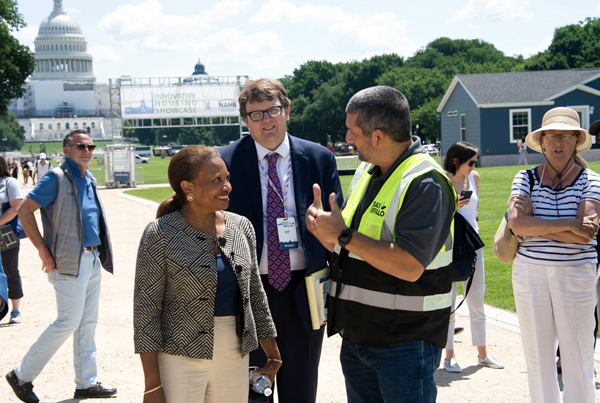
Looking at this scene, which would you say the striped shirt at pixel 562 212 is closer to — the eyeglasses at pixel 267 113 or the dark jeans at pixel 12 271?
the eyeglasses at pixel 267 113

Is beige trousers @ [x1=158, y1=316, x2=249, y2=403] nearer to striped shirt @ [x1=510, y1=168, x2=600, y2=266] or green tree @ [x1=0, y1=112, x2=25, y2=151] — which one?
striped shirt @ [x1=510, y1=168, x2=600, y2=266]

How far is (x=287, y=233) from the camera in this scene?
13.0 feet

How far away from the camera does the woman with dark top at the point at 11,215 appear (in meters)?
7.87

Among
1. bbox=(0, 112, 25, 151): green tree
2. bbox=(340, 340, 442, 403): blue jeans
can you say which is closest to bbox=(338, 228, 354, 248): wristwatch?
bbox=(340, 340, 442, 403): blue jeans

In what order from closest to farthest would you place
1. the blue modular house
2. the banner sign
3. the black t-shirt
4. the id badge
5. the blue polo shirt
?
the black t-shirt → the id badge → the blue polo shirt → the blue modular house → the banner sign

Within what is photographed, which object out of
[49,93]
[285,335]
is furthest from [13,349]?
[49,93]

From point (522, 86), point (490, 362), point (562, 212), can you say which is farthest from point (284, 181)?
point (522, 86)

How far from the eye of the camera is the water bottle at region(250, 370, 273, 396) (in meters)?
3.49

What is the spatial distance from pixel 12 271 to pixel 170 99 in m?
39.8

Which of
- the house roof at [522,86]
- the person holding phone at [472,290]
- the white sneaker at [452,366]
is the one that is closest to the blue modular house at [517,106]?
the house roof at [522,86]

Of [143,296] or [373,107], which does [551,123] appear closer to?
[373,107]

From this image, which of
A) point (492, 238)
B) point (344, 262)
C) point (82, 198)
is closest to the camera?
point (344, 262)

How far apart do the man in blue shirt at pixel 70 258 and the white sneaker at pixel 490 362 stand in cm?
331

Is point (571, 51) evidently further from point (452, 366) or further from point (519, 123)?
point (452, 366)
